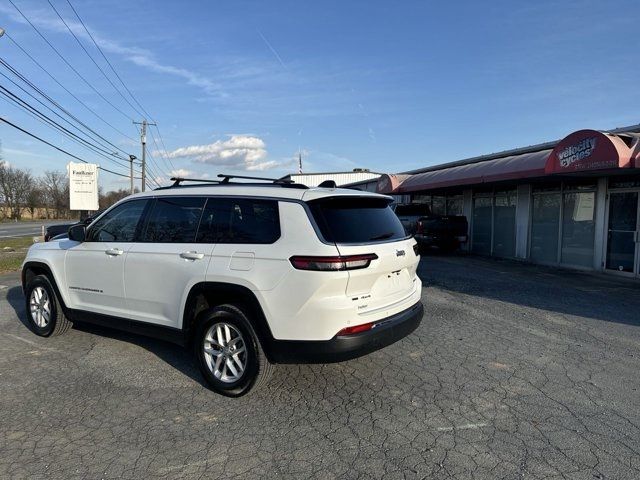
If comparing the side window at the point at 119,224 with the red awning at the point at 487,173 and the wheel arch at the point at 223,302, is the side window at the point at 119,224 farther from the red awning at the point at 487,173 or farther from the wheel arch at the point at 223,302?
the red awning at the point at 487,173

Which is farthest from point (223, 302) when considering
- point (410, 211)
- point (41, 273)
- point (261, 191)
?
point (410, 211)

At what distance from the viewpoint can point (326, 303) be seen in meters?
3.63

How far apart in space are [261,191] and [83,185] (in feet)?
71.7

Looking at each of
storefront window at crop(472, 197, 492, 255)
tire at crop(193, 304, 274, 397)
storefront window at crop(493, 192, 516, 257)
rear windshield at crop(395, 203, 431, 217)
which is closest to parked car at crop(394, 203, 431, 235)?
rear windshield at crop(395, 203, 431, 217)

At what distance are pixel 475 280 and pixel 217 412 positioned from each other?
825 cm

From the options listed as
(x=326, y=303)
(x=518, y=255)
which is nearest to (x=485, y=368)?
(x=326, y=303)

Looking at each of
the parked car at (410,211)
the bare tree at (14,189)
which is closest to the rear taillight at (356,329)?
the parked car at (410,211)

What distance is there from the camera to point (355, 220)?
4129 millimetres

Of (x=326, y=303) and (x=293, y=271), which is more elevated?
(x=293, y=271)

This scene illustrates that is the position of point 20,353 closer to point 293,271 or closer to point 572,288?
point 293,271

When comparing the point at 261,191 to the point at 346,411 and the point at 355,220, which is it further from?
the point at 346,411

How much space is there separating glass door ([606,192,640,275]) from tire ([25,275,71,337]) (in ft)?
41.7

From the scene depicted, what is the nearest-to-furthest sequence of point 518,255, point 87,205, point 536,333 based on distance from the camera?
point 536,333 → point 518,255 → point 87,205

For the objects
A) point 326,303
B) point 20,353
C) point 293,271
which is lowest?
point 20,353
